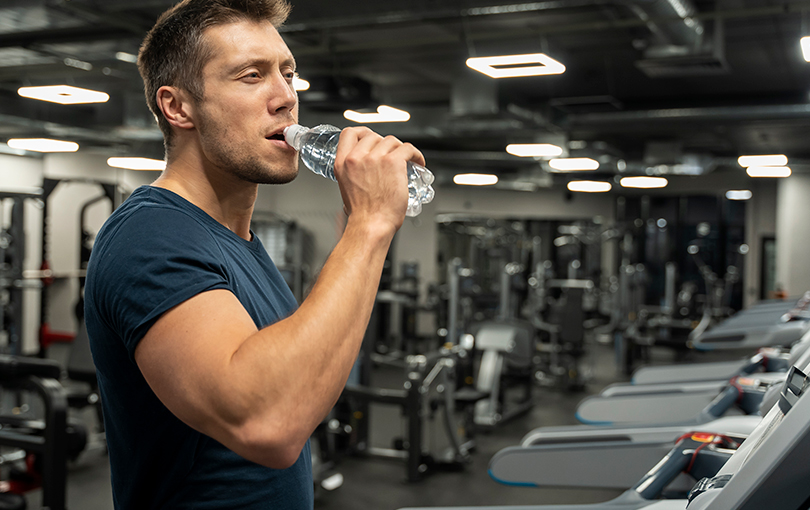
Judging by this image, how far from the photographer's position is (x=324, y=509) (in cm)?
440

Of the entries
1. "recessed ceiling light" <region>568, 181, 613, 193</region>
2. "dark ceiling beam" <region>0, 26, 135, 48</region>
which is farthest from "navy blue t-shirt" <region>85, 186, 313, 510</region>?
"recessed ceiling light" <region>568, 181, 613, 193</region>

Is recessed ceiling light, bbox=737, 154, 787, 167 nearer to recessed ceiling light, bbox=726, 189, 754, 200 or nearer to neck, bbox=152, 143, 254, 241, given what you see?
recessed ceiling light, bbox=726, 189, 754, 200

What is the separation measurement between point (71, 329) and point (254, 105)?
1060 cm

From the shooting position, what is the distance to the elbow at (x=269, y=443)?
0.66 meters

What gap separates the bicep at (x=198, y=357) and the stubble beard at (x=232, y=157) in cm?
27

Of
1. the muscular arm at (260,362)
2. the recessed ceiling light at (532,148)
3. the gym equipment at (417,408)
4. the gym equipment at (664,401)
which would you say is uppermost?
the recessed ceiling light at (532,148)

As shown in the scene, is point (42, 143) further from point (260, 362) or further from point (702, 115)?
point (702, 115)

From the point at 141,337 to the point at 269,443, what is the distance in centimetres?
18

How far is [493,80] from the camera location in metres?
6.91

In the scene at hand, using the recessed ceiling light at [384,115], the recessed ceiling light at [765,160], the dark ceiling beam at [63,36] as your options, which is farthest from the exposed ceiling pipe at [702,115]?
the dark ceiling beam at [63,36]

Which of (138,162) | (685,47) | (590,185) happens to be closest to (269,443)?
(685,47)

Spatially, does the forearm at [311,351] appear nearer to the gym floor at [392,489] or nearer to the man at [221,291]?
the man at [221,291]

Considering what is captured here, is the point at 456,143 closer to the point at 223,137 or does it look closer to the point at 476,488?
the point at 476,488

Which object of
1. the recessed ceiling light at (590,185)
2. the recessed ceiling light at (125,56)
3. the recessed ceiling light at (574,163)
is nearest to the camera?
the recessed ceiling light at (125,56)
